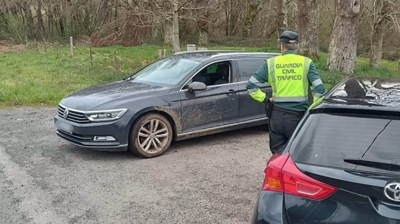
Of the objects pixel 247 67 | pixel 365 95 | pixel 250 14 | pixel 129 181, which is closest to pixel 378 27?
pixel 250 14

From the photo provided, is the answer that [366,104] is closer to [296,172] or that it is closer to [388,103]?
[388,103]

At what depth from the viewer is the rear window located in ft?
7.95

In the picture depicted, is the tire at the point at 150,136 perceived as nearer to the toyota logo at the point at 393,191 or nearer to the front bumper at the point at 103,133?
the front bumper at the point at 103,133

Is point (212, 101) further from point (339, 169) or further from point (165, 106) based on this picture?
point (339, 169)

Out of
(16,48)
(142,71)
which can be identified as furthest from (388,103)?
(16,48)

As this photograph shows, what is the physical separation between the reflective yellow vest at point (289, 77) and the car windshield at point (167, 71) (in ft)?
7.52

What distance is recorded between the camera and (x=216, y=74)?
6934 mm

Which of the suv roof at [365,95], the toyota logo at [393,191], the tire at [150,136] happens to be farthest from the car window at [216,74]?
the toyota logo at [393,191]

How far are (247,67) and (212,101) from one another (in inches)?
41.0

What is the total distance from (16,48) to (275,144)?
25264mm

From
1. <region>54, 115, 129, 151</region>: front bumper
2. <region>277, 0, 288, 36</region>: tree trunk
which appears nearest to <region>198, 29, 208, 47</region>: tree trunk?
<region>277, 0, 288, 36</region>: tree trunk

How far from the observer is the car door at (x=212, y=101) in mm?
6391

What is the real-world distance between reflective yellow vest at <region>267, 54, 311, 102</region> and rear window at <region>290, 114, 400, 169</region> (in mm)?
1781

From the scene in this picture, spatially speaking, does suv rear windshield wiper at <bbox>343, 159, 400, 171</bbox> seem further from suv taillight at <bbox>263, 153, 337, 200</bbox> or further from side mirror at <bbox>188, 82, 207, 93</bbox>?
side mirror at <bbox>188, 82, 207, 93</bbox>
